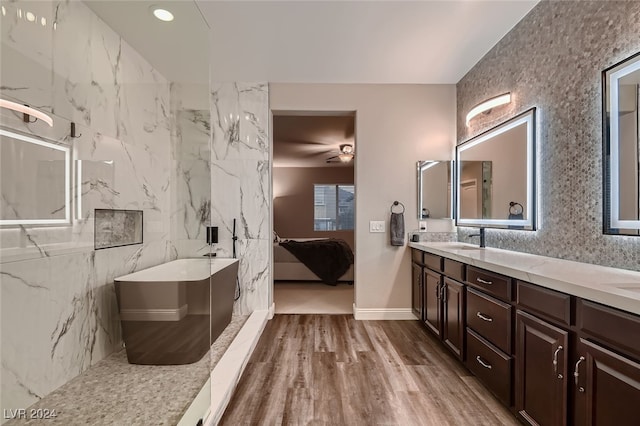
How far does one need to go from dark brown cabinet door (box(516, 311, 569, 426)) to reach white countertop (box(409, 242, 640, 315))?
0.71 ft

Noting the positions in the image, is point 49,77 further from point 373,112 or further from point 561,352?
point 561,352

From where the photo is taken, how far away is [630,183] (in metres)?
1.53

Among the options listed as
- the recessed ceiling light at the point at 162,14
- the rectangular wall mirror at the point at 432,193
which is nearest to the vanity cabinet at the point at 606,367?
the rectangular wall mirror at the point at 432,193

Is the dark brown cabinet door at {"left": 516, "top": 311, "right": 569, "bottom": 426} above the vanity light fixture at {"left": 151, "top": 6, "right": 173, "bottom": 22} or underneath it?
underneath

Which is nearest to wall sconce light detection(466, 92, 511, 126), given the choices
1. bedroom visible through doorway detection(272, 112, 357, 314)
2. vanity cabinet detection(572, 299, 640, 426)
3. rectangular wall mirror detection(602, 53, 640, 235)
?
rectangular wall mirror detection(602, 53, 640, 235)

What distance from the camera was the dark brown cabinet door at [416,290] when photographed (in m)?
3.15

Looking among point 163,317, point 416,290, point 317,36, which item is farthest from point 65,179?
point 416,290

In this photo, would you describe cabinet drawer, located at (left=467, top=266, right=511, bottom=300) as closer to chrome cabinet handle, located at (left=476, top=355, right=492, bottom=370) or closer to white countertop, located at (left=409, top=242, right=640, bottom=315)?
white countertop, located at (left=409, top=242, right=640, bottom=315)

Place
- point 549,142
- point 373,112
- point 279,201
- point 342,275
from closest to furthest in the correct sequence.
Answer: point 549,142
point 373,112
point 342,275
point 279,201

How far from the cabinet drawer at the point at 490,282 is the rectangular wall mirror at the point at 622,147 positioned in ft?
1.96

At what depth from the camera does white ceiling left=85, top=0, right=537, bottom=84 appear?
2.24m

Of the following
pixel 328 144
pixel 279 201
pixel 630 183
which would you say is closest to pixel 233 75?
pixel 328 144

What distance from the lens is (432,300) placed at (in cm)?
283

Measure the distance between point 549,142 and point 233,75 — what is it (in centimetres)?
303
